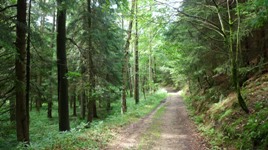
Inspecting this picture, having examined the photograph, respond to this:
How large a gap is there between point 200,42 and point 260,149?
263 inches

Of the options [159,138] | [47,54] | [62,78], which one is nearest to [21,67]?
[62,78]

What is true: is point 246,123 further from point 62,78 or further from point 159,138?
point 62,78

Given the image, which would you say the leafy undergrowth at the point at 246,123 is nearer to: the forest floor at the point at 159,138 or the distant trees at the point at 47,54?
the forest floor at the point at 159,138

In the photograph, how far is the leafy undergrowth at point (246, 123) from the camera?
5.39m

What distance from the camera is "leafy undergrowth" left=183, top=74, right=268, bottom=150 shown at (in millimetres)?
5395

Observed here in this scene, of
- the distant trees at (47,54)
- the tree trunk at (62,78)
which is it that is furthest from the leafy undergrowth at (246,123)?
the tree trunk at (62,78)

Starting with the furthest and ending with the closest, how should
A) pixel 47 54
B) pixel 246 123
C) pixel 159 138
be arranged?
pixel 47 54, pixel 159 138, pixel 246 123

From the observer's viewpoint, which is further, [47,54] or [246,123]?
[47,54]

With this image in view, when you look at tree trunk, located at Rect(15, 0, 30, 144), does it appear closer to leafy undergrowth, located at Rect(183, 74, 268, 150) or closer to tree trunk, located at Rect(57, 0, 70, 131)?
tree trunk, located at Rect(57, 0, 70, 131)

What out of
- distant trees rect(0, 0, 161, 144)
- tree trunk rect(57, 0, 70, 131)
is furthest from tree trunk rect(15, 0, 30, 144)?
tree trunk rect(57, 0, 70, 131)

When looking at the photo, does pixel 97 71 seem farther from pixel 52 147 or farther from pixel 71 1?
pixel 52 147

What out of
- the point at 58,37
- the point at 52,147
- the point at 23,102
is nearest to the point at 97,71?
the point at 58,37

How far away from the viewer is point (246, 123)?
643cm

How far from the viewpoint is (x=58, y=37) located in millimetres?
9734
